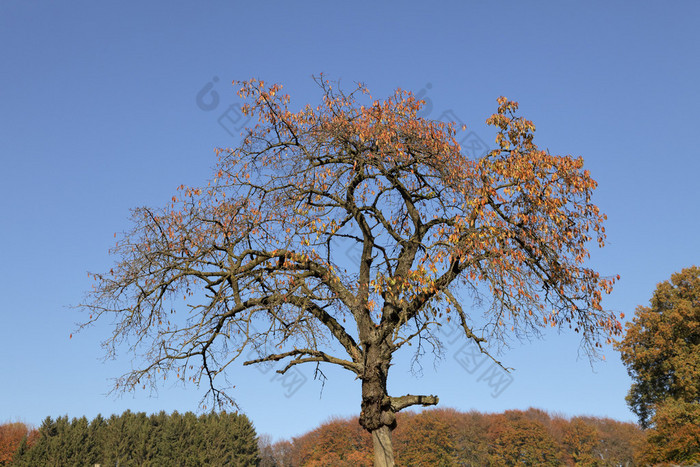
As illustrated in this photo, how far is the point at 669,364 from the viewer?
117 ft

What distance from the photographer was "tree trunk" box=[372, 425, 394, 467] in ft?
42.0

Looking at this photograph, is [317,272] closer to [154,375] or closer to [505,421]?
[154,375]

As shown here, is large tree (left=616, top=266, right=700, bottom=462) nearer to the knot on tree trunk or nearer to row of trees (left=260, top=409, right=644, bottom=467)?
the knot on tree trunk

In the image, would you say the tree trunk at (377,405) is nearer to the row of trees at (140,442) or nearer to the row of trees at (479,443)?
the row of trees at (140,442)

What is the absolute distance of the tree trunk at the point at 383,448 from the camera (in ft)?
42.0

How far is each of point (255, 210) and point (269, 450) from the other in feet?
295

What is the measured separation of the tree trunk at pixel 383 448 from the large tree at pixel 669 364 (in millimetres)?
25052

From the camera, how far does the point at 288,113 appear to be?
48.5ft

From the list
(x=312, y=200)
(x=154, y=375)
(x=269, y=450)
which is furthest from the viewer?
(x=269, y=450)

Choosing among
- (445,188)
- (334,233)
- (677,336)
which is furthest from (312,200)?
(677,336)

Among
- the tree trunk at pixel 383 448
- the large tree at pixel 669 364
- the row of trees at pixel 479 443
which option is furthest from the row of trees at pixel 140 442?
the tree trunk at pixel 383 448

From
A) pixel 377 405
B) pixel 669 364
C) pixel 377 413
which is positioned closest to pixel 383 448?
pixel 377 413

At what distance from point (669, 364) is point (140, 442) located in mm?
55425

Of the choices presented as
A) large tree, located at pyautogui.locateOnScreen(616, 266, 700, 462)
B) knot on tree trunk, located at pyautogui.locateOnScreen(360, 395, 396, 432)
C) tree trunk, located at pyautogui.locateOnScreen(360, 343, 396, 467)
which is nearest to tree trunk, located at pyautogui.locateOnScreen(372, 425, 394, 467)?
tree trunk, located at pyautogui.locateOnScreen(360, 343, 396, 467)
